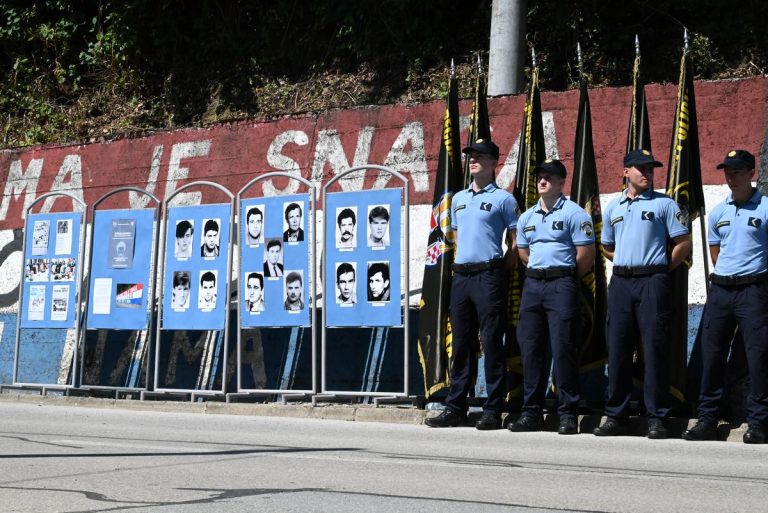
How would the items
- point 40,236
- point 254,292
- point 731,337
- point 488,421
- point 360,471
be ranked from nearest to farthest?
point 360,471 → point 731,337 → point 488,421 → point 254,292 → point 40,236

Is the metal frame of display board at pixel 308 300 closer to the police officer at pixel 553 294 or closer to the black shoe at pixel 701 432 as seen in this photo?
the police officer at pixel 553 294

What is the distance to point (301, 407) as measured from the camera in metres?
12.2

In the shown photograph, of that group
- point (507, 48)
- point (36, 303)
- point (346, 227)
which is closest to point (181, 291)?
point (346, 227)

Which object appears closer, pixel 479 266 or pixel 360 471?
pixel 360 471

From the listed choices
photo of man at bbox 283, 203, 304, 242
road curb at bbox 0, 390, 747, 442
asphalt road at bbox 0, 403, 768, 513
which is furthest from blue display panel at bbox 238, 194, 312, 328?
asphalt road at bbox 0, 403, 768, 513

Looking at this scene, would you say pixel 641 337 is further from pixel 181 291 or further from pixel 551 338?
pixel 181 291

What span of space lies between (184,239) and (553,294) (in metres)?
4.61

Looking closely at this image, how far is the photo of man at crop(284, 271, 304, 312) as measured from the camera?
40.4 feet

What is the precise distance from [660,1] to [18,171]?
338 inches

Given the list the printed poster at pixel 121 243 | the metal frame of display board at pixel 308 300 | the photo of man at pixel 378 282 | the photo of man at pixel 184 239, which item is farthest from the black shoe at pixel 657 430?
the printed poster at pixel 121 243

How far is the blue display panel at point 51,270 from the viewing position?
14.0m

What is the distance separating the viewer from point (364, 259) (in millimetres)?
11922

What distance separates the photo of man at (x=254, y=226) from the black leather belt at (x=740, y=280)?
15.8ft

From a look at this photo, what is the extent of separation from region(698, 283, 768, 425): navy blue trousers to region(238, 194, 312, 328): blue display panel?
4.15 metres
